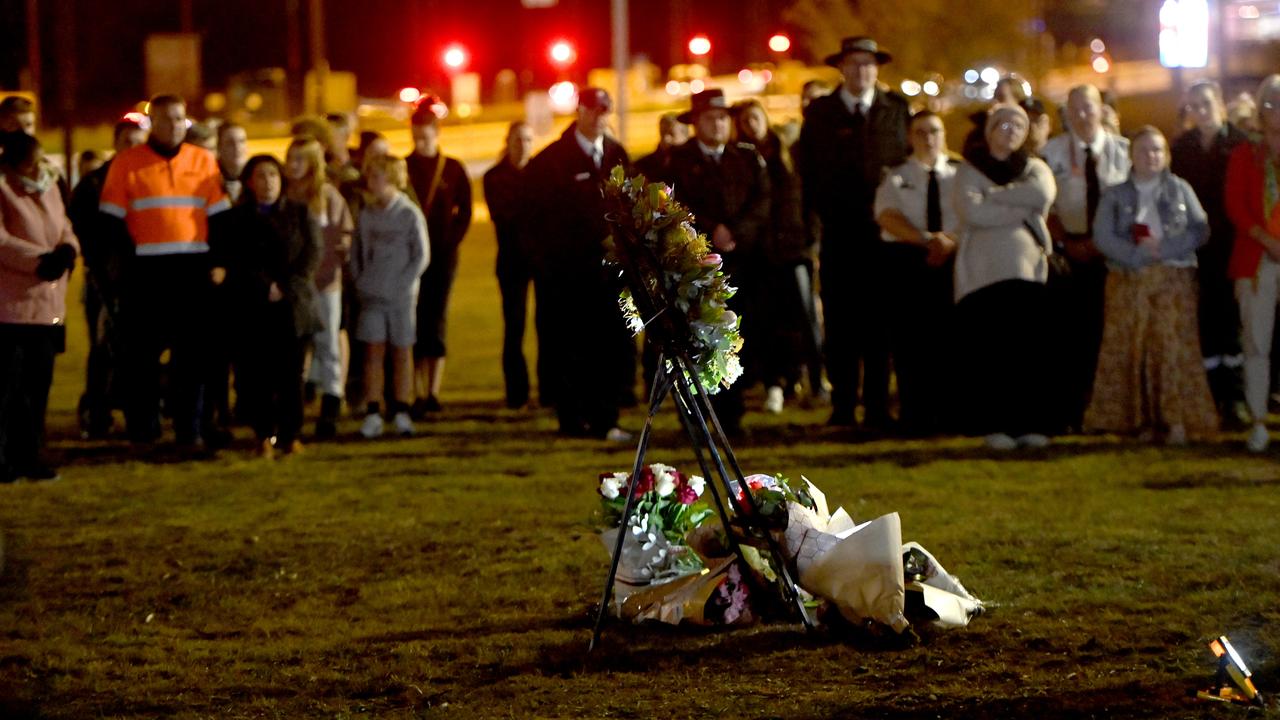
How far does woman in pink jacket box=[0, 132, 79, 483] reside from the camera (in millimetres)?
10969

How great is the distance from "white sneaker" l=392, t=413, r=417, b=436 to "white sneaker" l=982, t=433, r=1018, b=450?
13.8 ft

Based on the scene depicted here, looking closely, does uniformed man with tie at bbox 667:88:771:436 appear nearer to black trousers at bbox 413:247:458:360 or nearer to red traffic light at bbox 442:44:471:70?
black trousers at bbox 413:247:458:360

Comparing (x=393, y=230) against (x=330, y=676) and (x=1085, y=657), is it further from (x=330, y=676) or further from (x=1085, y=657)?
(x=1085, y=657)

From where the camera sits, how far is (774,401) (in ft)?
45.9

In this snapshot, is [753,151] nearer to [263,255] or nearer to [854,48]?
[854,48]

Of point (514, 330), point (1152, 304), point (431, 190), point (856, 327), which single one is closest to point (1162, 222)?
point (1152, 304)

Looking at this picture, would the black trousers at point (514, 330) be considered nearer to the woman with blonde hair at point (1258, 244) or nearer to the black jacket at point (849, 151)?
the black jacket at point (849, 151)

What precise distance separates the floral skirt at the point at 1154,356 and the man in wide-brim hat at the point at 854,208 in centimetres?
157

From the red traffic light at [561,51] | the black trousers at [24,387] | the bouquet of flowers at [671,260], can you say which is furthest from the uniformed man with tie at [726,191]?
the red traffic light at [561,51]

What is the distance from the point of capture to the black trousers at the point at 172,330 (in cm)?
1223

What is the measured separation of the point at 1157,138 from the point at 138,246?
6.83m

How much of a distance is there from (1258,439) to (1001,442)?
5.32ft

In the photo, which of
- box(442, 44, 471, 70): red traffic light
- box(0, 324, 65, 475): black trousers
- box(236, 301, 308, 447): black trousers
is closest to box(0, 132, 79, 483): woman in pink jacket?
box(0, 324, 65, 475): black trousers

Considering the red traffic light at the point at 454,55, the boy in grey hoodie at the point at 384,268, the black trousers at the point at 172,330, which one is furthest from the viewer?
the red traffic light at the point at 454,55
